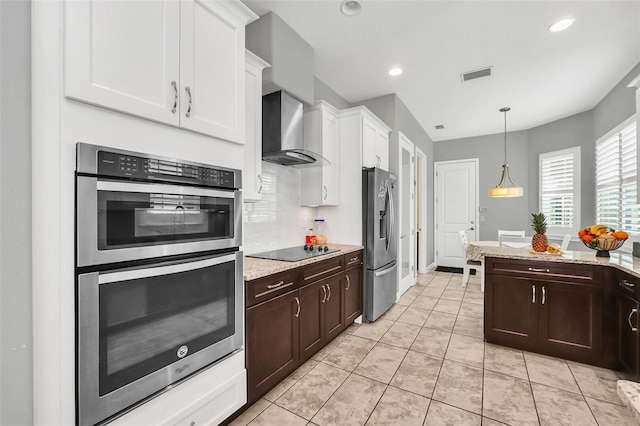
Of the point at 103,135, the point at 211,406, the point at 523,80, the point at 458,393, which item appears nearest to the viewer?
the point at 103,135

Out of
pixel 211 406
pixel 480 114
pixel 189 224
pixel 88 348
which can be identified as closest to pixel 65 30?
pixel 189 224

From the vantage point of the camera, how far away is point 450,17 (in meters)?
2.45

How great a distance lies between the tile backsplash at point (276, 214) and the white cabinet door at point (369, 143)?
0.83 metres

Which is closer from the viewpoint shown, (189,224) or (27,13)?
(27,13)

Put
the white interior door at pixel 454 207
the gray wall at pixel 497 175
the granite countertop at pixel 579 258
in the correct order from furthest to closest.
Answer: the white interior door at pixel 454 207 < the gray wall at pixel 497 175 < the granite countertop at pixel 579 258

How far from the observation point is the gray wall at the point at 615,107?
3344 millimetres

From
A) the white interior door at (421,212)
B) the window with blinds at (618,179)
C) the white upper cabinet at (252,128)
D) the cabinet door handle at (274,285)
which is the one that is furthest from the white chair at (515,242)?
the white upper cabinet at (252,128)

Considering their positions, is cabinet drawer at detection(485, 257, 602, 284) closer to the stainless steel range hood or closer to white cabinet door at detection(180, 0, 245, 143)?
the stainless steel range hood

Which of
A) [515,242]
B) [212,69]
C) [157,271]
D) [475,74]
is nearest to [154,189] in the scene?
[157,271]

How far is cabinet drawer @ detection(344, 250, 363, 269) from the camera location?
2.94 metres

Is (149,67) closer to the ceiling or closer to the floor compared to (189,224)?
closer to the ceiling

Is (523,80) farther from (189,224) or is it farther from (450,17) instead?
(189,224)

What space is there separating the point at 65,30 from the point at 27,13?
144 mm

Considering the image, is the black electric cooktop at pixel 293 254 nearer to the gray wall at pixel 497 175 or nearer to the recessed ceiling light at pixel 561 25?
the recessed ceiling light at pixel 561 25
